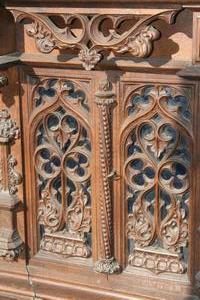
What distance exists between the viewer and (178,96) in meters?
2.93

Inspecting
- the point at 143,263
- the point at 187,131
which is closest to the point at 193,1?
the point at 187,131

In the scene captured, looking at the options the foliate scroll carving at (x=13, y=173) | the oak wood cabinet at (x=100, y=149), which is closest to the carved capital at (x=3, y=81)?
the oak wood cabinet at (x=100, y=149)

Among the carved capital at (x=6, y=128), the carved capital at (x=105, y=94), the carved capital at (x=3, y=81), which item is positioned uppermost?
the carved capital at (x=3, y=81)

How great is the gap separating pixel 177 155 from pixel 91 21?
2.06 feet

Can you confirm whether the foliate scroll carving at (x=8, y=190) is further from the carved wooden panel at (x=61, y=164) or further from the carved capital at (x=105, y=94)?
the carved capital at (x=105, y=94)

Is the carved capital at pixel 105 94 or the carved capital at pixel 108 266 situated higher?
the carved capital at pixel 105 94

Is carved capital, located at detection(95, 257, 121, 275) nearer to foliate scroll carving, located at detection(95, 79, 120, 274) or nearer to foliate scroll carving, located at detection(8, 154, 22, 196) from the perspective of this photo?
foliate scroll carving, located at detection(95, 79, 120, 274)

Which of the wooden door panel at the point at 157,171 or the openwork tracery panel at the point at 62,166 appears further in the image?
the openwork tracery panel at the point at 62,166

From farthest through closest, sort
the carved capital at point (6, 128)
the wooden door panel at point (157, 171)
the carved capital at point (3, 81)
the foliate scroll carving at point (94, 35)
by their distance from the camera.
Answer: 1. the carved capital at point (6, 128)
2. the carved capital at point (3, 81)
3. the wooden door panel at point (157, 171)
4. the foliate scroll carving at point (94, 35)

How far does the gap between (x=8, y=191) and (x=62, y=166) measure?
0.27m

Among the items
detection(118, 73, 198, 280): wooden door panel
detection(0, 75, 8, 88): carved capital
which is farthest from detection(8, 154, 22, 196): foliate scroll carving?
detection(118, 73, 198, 280): wooden door panel

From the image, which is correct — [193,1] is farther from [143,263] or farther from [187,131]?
[143,263]

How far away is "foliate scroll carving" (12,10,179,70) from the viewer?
9.20ft

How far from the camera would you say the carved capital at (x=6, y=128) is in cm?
320
